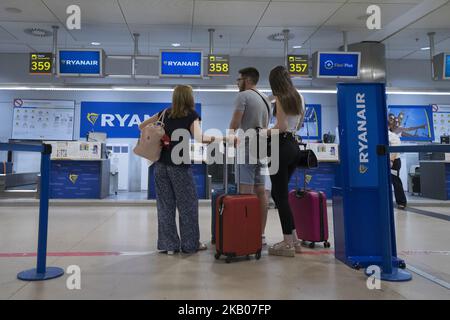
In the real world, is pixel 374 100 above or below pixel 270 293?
above

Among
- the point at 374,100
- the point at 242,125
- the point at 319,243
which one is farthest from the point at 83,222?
the point at 374,100

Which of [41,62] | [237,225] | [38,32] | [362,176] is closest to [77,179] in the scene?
[41,62]

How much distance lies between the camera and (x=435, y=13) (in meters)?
6.35

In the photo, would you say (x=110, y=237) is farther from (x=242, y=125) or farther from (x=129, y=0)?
(x=129, y=0)

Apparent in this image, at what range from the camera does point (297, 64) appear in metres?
6.90

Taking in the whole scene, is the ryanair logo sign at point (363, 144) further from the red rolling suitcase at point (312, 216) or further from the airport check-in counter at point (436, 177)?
the airport check-in counter at point (436, 177)

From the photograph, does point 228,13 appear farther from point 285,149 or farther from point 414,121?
point 414,121

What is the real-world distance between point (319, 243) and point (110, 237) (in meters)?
1.96

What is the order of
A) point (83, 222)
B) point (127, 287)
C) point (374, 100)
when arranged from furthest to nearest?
point (83, 222) → point (374, 100) → point (127, 287)

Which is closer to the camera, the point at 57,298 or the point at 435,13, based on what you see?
the point at 57,298

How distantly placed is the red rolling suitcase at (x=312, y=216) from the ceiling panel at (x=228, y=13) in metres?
4.23

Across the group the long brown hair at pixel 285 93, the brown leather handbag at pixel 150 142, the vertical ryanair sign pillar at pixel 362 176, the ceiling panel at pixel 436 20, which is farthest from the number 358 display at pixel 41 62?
the ceiling panel at pixel 436 20

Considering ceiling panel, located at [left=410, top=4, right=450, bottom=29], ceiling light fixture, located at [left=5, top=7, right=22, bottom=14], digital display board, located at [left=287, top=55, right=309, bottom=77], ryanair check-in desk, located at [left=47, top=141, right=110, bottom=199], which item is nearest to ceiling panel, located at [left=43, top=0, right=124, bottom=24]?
ceiling light fixture, located at [left=5, top=7, right=22, bottom=14]

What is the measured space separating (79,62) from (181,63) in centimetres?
195
